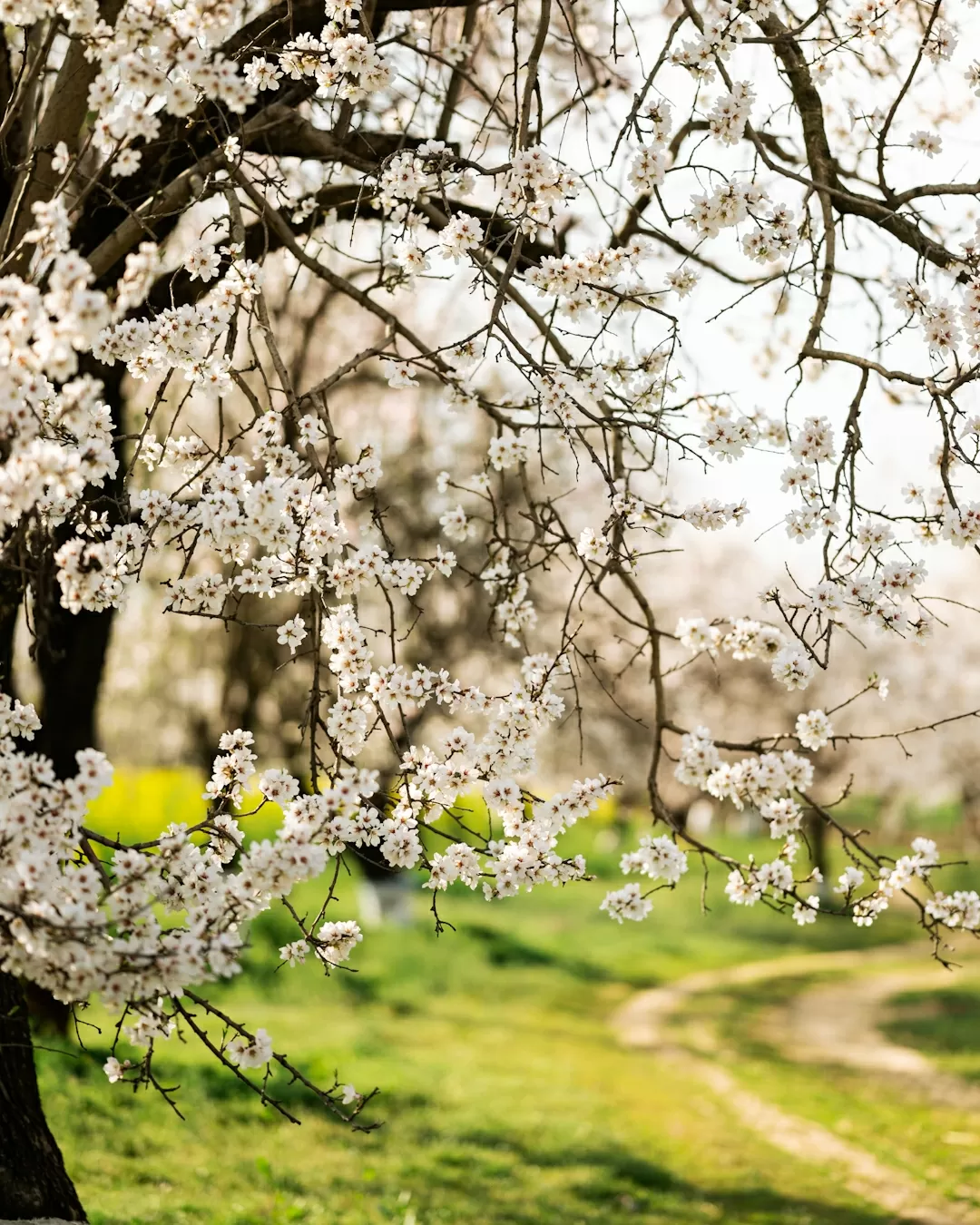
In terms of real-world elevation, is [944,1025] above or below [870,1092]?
above

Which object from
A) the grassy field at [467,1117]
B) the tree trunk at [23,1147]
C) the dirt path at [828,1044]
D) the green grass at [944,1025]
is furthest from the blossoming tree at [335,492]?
the green grass at [944,1025]

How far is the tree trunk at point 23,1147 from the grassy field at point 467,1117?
1.03 metres

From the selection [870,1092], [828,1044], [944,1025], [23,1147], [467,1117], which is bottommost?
[23,1147]

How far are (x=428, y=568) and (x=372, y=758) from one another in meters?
16.1

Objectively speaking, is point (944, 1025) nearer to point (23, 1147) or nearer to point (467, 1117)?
point (467, 1117)

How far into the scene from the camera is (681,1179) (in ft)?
24.6

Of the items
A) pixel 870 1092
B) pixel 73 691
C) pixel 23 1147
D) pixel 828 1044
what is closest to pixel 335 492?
pixel 23 1147

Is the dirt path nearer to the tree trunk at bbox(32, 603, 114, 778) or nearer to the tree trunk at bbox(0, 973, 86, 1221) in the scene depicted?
the tree trunk at bbox(0, 973, 86, 1221)

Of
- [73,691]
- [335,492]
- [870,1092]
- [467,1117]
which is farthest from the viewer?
[870,1092]

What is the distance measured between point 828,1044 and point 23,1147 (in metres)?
10.7

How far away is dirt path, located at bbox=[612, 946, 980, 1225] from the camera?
24.5 ft

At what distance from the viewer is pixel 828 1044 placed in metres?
13.0

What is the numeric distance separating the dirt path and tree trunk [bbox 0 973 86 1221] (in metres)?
4.90

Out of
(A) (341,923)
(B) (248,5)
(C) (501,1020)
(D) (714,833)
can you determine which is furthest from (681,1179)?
(D) (714,833)
